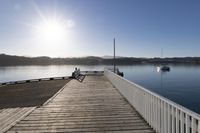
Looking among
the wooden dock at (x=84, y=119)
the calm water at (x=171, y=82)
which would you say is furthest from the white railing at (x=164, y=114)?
the calm water at (x=171, y=82)

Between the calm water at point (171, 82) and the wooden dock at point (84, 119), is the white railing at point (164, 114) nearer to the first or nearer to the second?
the wooden dock at point (84, 119)

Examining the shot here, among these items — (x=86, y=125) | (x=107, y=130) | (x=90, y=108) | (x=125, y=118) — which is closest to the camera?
(x=107, y=130)

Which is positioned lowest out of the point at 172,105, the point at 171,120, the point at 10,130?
the point at 10,130

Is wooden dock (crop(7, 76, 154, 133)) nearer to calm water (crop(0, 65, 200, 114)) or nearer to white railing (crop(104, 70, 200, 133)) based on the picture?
white railing (crop(104, 70, 200, 133))

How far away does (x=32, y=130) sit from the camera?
7.00 m

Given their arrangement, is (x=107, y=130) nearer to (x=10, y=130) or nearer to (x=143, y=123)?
(x=143, y=123)

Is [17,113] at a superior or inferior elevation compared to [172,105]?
inferior

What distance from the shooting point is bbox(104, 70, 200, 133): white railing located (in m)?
4.75

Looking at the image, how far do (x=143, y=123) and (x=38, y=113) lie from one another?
147 inches

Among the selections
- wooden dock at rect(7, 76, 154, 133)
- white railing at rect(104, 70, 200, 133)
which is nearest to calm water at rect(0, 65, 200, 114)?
wooden dock at rect(7, 76, 154, 133)

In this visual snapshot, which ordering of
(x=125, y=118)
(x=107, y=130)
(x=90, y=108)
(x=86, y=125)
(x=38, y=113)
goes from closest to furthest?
(x=107, y=130), (x=86, y=125), (x=125, y=118), (x=38, y=113), (x=90, y=108)

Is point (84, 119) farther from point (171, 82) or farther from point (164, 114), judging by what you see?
point (171, 82)

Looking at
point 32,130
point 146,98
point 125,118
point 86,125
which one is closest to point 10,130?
point 32,130

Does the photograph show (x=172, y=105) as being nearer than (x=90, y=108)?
Yes
